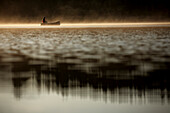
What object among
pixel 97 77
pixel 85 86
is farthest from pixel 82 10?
pixel 85 86

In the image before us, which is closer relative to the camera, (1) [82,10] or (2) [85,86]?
(2) [85,86]

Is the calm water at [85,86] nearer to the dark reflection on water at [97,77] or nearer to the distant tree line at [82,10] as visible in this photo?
the dark reflection on water at [97,77]

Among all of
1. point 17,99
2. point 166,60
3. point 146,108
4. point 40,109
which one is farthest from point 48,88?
point 166,60

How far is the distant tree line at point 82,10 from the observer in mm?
56562

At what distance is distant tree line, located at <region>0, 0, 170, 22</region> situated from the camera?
56562mm

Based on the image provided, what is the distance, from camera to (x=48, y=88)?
232 inches

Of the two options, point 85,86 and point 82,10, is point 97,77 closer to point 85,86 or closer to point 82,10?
point 85,86

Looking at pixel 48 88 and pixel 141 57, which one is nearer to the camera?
pixel 48 88

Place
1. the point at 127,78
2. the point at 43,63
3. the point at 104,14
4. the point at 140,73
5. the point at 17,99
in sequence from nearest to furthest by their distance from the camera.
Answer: the point at 17,99
the point at 127,78
the point at 140,73
the point at 43,63
the point at 104,14

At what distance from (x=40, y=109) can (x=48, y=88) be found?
1.32 meters

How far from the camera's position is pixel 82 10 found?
185ft

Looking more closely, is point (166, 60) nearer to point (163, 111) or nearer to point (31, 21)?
point (163, 111)

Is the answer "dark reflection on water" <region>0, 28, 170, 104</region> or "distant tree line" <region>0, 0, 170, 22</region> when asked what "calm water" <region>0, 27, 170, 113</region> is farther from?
"distant tree line" <region>0, 0, 170, 22</region>

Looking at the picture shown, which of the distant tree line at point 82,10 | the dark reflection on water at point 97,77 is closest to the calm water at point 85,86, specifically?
the dark reflection on water at point 97,77
